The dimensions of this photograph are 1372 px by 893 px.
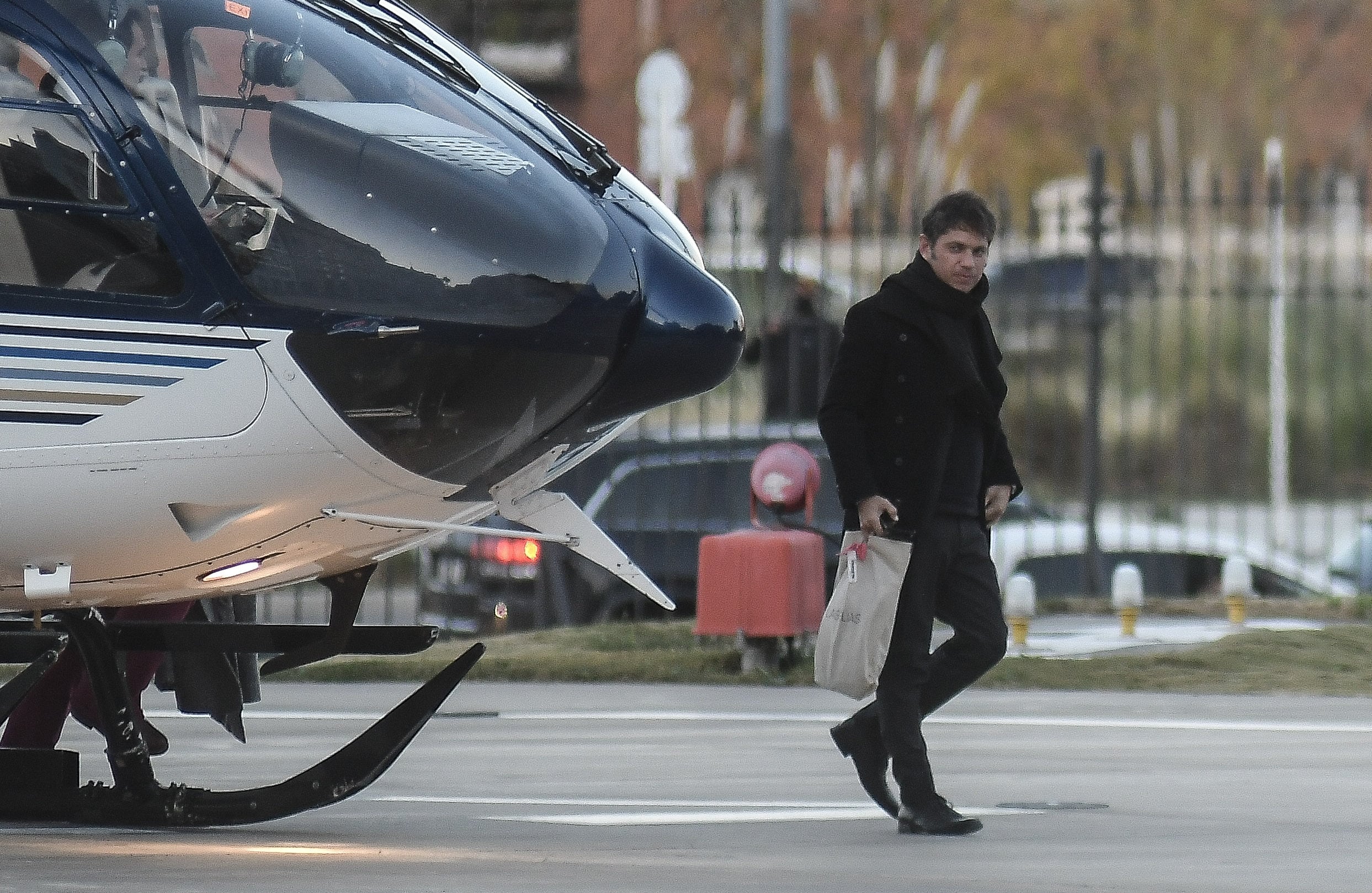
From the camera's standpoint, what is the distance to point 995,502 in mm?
7488

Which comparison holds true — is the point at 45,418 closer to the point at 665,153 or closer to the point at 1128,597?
the point at 1128,597

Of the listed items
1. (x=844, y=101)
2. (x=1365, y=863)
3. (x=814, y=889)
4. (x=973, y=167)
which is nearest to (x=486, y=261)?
(x=814, y=889)

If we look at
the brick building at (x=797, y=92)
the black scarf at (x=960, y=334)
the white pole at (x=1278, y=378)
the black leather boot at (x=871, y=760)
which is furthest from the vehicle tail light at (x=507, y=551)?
the brick building at (x=797, y=92)

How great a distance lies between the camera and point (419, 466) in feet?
22.5

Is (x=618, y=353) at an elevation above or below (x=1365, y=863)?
above

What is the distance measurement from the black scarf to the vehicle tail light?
6.80m

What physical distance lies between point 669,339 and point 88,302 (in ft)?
4.94

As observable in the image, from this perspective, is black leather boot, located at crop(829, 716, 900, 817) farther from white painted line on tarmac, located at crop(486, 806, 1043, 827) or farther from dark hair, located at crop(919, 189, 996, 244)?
dark hair, located at crop(919, 189, 996, 244)

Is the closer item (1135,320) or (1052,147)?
(1135,320)

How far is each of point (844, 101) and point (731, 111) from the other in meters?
2.66

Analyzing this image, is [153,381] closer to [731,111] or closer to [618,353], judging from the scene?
[618,353]

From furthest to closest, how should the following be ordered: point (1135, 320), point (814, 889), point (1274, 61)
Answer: point (1274, 61)
point (1135, 320)
point (814, 889)

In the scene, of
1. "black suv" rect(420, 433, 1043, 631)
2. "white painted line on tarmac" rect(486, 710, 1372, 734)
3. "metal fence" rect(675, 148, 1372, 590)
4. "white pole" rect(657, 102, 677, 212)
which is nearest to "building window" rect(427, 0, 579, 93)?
"metal fence" rect(675, 148, 1372, 590)

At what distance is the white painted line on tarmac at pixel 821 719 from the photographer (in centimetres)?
997
